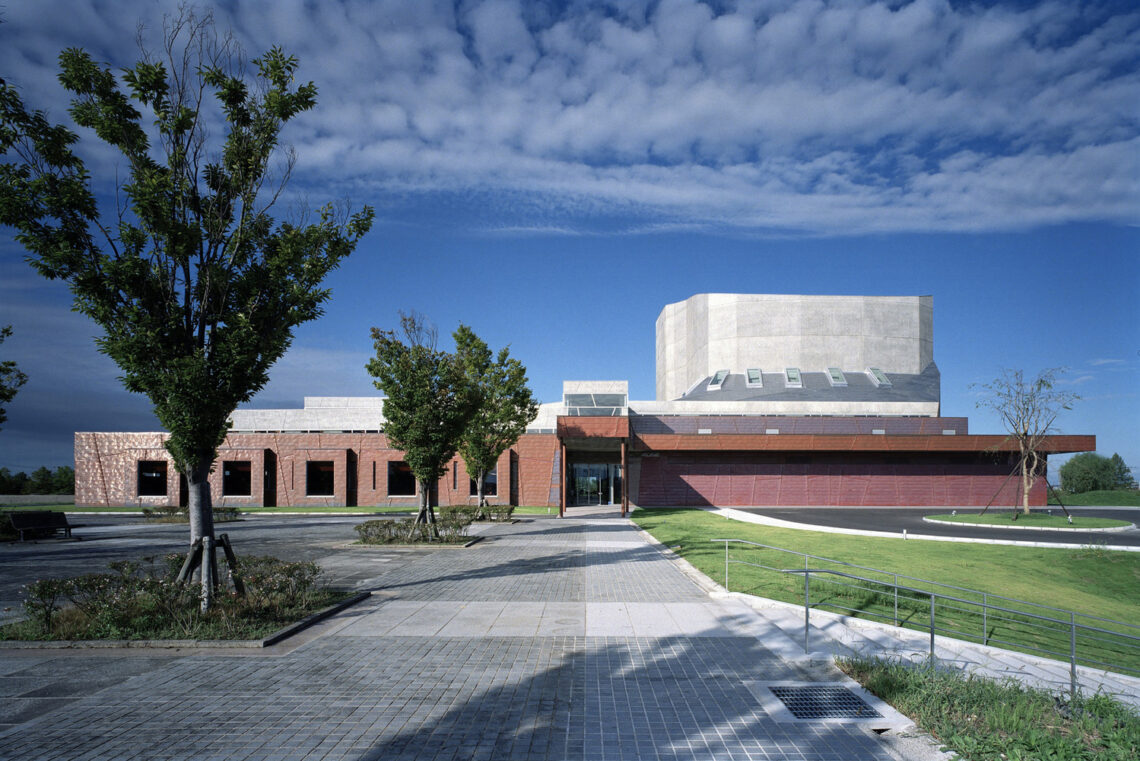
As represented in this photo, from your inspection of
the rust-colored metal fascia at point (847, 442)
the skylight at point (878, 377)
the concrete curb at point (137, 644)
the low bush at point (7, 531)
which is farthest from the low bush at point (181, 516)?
the skylight at point (878, 377)

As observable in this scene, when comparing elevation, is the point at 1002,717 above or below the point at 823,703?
above

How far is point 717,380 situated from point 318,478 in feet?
106

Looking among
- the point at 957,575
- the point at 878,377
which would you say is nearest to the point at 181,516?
the point at 957,575

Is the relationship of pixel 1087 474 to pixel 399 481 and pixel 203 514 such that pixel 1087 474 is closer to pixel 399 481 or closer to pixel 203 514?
pixel 399 481

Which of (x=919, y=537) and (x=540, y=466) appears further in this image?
(x=540, y=466)

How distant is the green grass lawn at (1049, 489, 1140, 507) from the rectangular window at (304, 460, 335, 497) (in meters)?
51.4

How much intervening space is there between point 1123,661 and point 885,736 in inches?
392

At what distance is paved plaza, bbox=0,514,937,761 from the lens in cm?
538

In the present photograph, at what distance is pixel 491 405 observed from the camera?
31062mm

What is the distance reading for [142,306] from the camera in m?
Answer: 9.87

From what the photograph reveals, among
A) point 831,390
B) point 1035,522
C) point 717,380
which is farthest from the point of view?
point 717,380

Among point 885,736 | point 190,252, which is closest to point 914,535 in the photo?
point 885,736

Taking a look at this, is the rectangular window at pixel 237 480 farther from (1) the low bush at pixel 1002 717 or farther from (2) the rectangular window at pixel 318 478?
(1) the low bush at pixel 1002 717

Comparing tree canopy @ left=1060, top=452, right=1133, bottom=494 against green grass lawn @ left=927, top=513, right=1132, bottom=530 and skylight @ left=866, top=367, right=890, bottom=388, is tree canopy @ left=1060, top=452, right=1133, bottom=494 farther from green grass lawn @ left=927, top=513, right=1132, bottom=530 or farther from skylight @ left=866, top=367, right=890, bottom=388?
green grass lawn @ left=927, top=513, right=1132, bottom=530
